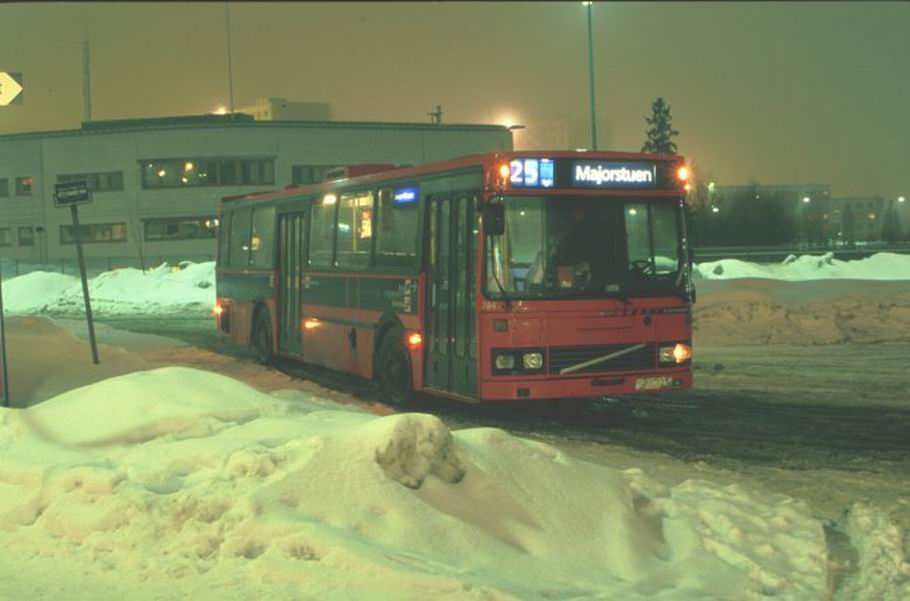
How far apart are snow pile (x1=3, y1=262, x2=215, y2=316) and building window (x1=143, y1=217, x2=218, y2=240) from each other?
683 inches

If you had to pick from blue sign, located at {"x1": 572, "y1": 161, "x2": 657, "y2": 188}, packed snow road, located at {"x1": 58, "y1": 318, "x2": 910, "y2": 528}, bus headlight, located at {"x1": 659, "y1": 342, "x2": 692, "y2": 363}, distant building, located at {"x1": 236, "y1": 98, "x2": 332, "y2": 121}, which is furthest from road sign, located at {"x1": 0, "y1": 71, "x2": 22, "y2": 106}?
distant building, located at {"x1": 236, "y1": 98, "x2": 332, "y2": 121}

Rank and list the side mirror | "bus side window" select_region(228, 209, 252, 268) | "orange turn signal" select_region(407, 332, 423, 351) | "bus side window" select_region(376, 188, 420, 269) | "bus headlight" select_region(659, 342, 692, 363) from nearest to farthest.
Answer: the side mirror
"bus headlight" select_region(659, 342, 692, 363)
"orange turn signal" select_region(407, 332, 423, 351)
"bus side window" select_region(376, 188, 420, 269)
"bus side window" select_region(228, 209, 252, 268)

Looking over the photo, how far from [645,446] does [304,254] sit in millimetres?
8313

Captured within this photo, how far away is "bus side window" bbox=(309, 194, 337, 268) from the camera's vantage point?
17.1 m

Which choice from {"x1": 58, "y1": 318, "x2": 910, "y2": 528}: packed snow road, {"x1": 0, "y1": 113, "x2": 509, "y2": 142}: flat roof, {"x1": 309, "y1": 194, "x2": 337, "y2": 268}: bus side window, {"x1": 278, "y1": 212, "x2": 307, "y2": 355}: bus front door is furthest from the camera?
{"x1": 0, "y1": 113, "x2": 509, "y2": 142}: flat roof

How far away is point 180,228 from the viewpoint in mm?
65812

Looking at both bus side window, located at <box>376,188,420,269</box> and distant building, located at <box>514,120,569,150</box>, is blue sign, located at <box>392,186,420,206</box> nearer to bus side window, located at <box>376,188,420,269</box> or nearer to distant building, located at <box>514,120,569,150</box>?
bus side window, located at <box>376,188,420,269</box>

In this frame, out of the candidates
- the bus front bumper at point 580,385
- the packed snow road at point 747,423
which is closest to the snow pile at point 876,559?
the packed snow road at point 747,423

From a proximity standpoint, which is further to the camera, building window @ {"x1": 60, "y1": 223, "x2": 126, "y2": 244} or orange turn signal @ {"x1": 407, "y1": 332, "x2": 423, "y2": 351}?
building window @ {"x1": 60, "y1": 223, "x2": 126, "y2": 244}

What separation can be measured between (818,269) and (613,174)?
2685 cm

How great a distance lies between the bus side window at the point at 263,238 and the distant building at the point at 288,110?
6030cm

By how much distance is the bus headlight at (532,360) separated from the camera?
39.8ft

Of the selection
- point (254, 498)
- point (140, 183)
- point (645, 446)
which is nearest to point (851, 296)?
point (645, 446)

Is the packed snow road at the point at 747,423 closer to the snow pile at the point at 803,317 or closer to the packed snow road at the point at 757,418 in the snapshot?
the packed snow road at the point at 757,418
